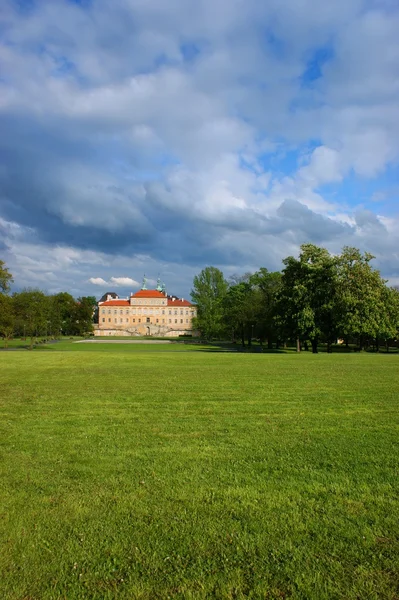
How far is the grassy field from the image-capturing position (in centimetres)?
379

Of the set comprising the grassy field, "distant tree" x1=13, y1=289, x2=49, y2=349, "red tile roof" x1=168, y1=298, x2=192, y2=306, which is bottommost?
the grassy field

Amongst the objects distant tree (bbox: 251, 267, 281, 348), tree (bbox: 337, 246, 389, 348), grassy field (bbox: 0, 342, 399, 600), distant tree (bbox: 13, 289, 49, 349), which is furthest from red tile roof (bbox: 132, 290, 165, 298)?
grassy field (bbox: 0, 342, 399, 600)

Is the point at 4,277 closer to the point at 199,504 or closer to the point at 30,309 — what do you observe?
the point at 30,309

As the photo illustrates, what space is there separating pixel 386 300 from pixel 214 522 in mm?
50085

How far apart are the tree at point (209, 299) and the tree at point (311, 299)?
119 ft

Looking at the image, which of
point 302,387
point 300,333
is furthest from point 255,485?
point 300,333

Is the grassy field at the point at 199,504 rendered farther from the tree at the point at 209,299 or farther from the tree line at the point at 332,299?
the tree at the point at 209,299

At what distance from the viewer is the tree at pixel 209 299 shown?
286ft

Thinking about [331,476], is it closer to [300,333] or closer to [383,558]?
[383,558]

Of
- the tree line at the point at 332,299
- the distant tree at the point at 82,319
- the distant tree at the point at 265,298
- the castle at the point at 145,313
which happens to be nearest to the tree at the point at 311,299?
the tree line at the point at 332,299

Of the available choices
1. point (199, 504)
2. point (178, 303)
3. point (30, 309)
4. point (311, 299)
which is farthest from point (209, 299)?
point (199, 504)

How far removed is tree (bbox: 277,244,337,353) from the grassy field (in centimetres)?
3709

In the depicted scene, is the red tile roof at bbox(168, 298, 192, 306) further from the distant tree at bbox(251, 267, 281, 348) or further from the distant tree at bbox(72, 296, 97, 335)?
the distant tree at bbox(251, 267, 281, 348)

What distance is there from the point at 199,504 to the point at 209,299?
90.8 metres
